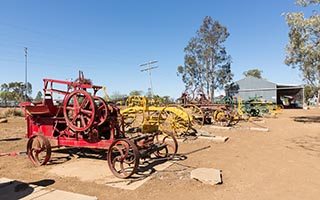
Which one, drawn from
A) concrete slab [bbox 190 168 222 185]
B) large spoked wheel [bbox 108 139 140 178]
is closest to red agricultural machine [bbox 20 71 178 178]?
large spoked wheel [bbox 108 139 140 178]

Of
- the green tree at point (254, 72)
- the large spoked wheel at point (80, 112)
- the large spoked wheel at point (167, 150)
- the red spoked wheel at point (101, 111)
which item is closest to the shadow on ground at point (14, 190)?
the large spoked wheel at point (80, 112)

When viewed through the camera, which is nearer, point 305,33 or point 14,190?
point 14,190

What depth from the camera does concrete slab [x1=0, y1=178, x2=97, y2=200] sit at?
349 centimetres

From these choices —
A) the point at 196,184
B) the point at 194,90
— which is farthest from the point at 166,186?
the point at 194,90

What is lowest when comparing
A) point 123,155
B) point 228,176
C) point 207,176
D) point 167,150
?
point 228,176

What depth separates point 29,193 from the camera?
12.2 feet

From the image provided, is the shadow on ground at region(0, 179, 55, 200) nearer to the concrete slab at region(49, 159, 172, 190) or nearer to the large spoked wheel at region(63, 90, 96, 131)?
the concrete slab at region(49, 159, 172, 190)

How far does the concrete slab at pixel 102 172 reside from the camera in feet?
15.2

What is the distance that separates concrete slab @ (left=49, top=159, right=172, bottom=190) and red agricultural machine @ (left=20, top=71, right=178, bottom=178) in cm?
19

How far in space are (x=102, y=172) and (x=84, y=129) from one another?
3.50ft

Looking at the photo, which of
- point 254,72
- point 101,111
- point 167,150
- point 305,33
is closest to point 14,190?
point 101,111

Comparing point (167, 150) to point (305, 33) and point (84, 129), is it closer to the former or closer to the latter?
point (84, 129)

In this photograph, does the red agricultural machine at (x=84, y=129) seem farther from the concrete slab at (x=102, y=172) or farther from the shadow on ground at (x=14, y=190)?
the shadow on ground at (x=14, y=190)

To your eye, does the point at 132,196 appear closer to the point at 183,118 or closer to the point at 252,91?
the point at 183,118
